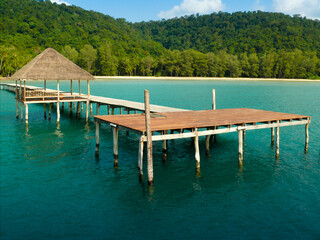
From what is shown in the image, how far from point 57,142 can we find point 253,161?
10.0m

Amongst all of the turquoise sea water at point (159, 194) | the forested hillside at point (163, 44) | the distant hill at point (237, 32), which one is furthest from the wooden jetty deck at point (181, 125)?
→ the distant hill at point (237, 32)

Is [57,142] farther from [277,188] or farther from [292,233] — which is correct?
[292,233]

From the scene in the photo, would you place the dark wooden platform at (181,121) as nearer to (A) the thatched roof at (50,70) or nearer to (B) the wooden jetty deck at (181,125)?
(B) the wooden jetty deck at (181,125)

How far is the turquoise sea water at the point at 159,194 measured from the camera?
28.0 feet

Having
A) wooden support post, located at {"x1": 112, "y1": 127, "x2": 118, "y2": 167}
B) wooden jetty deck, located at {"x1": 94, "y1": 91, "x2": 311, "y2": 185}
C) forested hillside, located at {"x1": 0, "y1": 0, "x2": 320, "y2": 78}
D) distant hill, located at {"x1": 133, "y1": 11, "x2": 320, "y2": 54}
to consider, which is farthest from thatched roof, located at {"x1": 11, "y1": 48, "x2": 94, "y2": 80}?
distant hill, located at {"x1": 133, "y1": 11, "x2": 320, "y2": 54}

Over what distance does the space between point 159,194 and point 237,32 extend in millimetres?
146459

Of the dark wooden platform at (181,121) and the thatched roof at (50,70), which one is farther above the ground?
the thatched roof at (50,70)

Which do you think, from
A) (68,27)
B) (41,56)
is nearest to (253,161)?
(41,56)

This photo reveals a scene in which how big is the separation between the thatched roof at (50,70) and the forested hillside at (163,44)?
58.5 m

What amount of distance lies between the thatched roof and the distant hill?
115 metres

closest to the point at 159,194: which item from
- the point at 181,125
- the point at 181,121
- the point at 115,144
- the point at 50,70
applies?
the point at 181,125

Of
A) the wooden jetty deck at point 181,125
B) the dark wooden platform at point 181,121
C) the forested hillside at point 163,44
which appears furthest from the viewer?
Result: the forested hillside at point 163,44

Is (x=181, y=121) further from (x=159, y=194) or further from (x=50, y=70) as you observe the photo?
(x=50, y=70)

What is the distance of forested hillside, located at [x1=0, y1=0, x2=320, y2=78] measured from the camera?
334 feet
